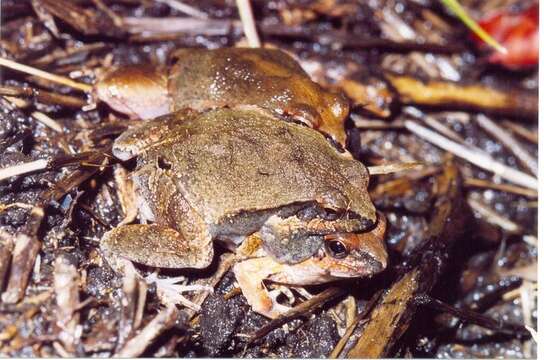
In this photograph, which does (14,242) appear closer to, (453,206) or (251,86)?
(251,86)

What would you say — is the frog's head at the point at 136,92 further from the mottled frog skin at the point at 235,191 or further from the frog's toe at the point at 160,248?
the frog's toe at the point at 160,248

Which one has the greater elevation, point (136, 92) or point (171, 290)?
point (136, 92)

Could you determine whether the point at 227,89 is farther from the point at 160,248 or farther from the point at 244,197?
the point at 160,248

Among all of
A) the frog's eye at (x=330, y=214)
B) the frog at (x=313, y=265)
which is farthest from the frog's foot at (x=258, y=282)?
the frog's eye at (x=330, y=214)

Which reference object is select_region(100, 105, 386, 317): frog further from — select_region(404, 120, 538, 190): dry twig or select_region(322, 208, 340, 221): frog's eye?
select_region(404, 120, 538, 190): dry twig

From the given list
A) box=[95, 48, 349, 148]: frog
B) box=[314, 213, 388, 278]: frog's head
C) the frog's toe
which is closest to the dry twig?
box=[95, 48, 349, 148]: frog

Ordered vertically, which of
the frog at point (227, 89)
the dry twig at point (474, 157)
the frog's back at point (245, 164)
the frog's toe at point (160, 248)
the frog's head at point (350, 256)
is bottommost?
the dry twig at point (474, 157)

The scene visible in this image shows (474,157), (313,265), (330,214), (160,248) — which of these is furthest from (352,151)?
(474,157)
